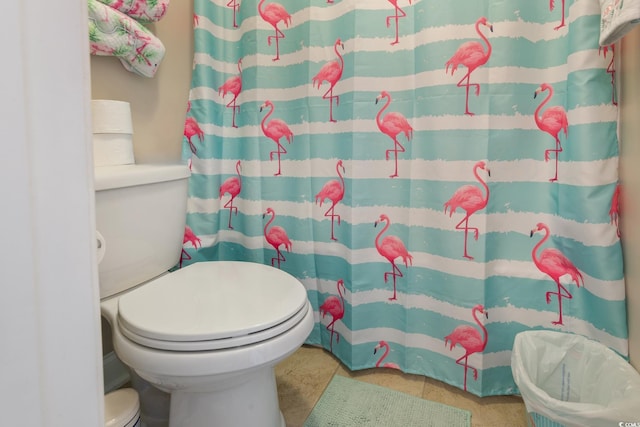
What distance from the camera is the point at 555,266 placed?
1.04 m

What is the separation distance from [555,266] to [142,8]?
1452 millimetres

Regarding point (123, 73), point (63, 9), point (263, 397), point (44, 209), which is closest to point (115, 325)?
point (263, 397)

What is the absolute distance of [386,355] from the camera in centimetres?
127

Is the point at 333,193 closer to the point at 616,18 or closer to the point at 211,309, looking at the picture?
the point at 211,309

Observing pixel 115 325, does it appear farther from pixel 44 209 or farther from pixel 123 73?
pixel 123 73

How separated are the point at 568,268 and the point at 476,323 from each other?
295 millimetres

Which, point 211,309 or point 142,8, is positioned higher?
point 142,8

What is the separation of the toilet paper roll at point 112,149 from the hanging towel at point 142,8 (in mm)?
377

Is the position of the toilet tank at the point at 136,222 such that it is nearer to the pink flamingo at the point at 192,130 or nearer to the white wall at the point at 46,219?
the pink flamingo at the point at 192,130

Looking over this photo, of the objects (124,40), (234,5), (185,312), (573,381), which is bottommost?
(573,381)

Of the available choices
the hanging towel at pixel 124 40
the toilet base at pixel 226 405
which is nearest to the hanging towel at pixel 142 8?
the hanging towel at pixel 124 40

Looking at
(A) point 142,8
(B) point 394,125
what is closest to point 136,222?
(A) point 142,8

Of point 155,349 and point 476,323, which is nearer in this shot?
point 155,349

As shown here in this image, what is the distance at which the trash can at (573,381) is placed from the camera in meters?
0.73
